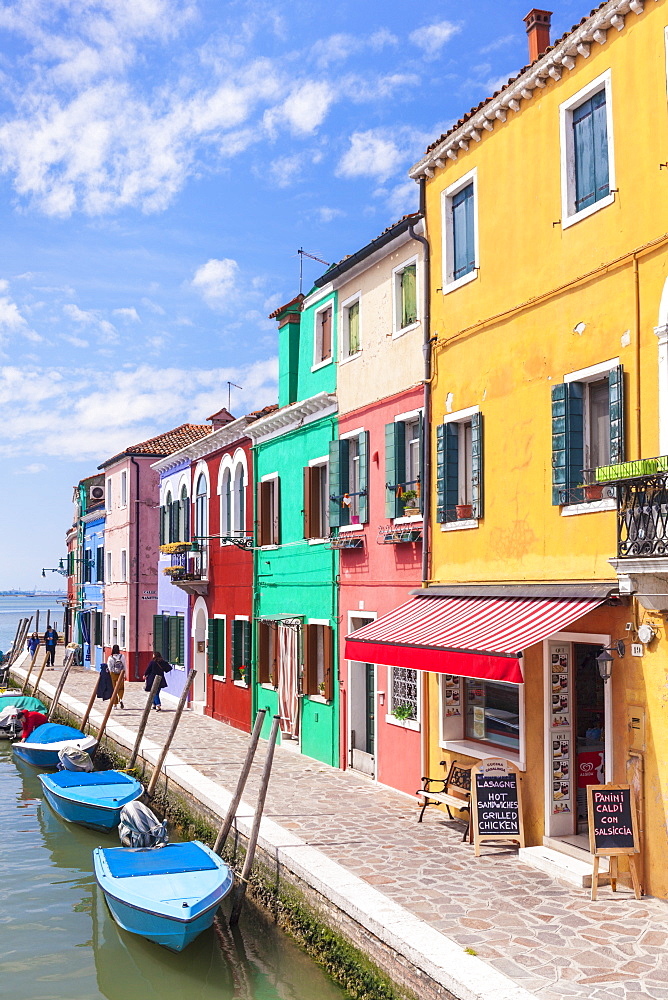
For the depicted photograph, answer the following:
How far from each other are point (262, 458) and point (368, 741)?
305 inches

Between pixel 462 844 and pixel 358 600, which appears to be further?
pixel 358 600

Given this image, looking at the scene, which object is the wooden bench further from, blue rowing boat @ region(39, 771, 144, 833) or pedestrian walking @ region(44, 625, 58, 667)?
pedestrian walking @ region(44, 625, 58, 667)

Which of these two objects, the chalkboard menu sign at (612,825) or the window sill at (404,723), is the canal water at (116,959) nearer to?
the chalkboard menu sign at (612,825)

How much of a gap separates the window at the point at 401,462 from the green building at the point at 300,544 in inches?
94.5

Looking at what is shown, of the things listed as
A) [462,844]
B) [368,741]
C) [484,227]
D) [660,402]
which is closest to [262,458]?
[368,741]

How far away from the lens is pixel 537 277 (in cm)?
1205

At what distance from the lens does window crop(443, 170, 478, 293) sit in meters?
13.6

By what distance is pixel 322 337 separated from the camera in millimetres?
19391

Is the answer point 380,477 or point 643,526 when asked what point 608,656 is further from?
point 380,477

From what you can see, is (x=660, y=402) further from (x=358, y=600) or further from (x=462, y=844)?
(x=358, y=600)

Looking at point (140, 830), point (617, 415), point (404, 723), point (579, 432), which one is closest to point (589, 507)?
point (579, 432)

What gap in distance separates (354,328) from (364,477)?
2.95 m

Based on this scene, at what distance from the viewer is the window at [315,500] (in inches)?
765

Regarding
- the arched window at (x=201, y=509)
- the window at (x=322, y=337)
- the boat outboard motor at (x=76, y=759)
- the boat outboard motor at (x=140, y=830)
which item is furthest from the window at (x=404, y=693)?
the arched window at (x=201, y=509)
